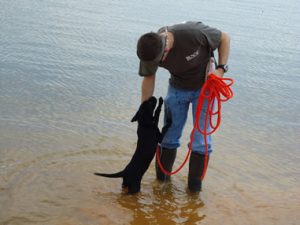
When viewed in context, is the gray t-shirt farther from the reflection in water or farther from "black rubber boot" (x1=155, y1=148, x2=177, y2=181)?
the reflection in water

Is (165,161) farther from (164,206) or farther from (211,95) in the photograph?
(211,95)

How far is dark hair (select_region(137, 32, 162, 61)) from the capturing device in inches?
112

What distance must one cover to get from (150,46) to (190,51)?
1.57ft

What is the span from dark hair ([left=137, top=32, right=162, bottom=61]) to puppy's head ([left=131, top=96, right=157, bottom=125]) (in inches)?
19.2

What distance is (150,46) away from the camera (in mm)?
2854

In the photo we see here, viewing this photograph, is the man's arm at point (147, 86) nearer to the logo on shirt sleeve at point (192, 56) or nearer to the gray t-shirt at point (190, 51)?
the gray t-shirt at point (190, 51)

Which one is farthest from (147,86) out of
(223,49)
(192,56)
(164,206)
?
(164,206)

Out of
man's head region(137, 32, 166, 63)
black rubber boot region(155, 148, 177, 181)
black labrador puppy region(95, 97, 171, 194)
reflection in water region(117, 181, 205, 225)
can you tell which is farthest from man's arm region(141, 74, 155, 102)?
reflection in water region(117, 181, 205, 225)

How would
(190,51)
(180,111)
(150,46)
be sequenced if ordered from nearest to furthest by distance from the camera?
(150,46)
(190,51)
(180,111)

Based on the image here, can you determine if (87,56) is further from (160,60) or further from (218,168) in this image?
(160,60)

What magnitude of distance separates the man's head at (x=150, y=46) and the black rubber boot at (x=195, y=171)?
110 cm

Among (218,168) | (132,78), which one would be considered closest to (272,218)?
(218,168)

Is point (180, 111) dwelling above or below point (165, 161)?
above

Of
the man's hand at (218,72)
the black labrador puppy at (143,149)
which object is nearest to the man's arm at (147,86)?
the black labrador puppy at (143,149)
